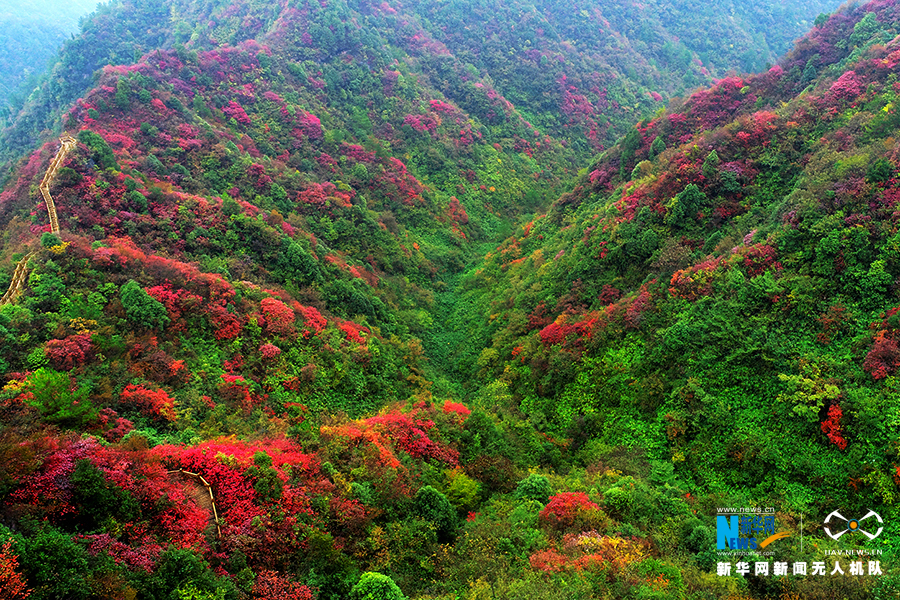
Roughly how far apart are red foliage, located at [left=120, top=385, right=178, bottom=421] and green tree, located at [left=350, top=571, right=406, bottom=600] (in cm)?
1037

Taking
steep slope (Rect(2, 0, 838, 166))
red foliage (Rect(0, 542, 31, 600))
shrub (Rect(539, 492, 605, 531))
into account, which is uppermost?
steep slope (Rect(2, 0, 838, 166))

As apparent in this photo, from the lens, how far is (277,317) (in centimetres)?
2572

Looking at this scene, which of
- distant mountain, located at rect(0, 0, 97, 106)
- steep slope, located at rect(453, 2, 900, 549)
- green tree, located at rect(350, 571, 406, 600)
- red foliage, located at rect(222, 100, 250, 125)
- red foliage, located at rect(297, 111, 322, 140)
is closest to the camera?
green tree, located at rect(350, 571, 406, 600)

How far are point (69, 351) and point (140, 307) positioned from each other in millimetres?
3523

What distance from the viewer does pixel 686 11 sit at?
3558 inches

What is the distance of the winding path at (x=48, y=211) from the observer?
66.6 ft

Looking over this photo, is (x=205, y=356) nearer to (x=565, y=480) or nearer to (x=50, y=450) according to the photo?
(x=50, y=450)

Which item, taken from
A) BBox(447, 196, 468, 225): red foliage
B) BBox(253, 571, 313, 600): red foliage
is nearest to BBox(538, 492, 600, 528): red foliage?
BBox(253, 571, 313, 600): red foliage

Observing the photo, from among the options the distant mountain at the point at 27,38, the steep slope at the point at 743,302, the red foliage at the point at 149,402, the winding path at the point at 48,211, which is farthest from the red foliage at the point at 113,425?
the distant mountain at the point at 27,38

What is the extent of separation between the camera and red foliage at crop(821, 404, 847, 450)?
1523 centimetres

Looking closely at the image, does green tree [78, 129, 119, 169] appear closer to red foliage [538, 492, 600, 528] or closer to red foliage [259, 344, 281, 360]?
red foliage [259, 344, 281, 360]

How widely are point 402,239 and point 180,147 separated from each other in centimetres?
1891

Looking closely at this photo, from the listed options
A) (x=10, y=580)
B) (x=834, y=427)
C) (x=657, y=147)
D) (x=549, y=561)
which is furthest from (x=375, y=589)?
(x=657, y=147)

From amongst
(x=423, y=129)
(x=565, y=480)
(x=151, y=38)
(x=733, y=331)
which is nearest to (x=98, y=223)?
(x=565, y=480)
